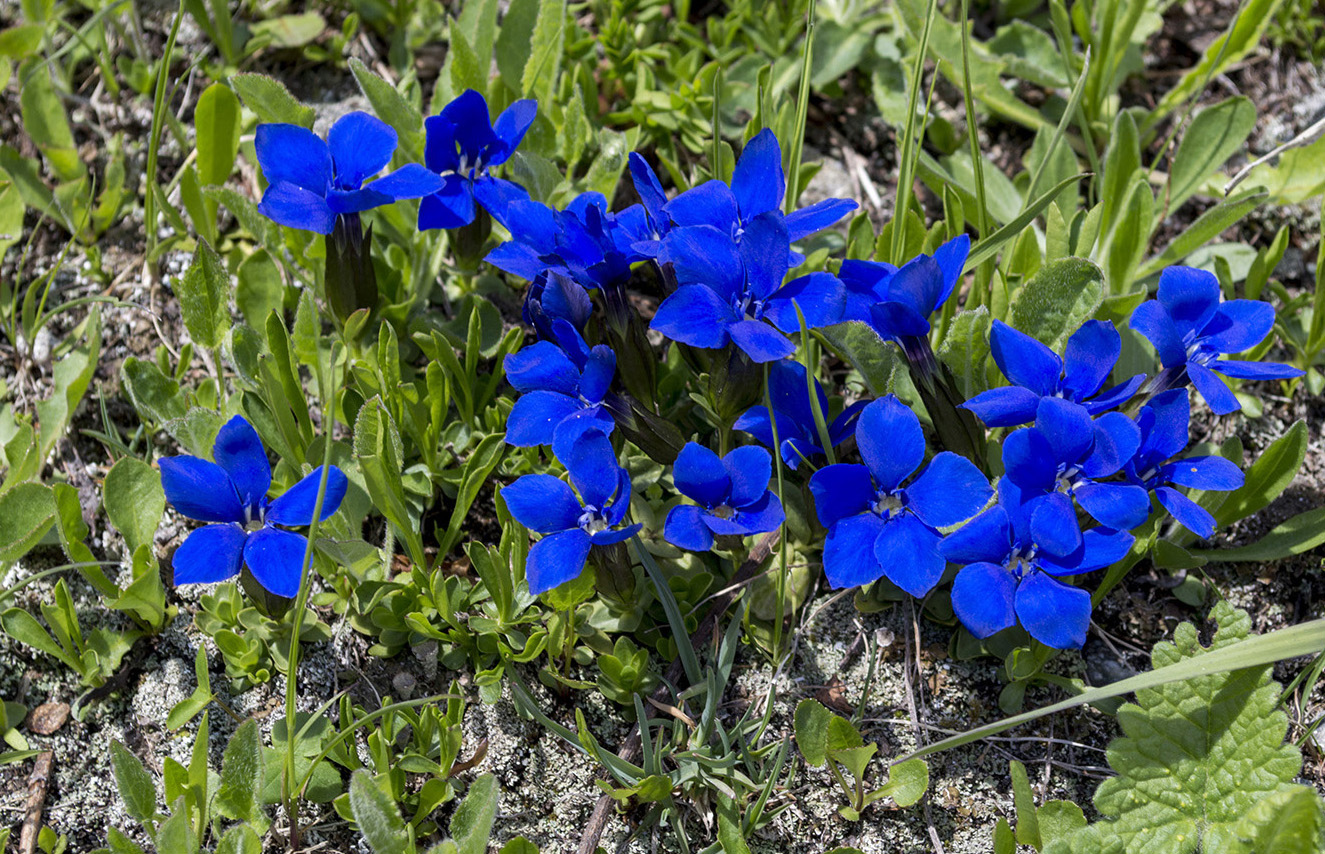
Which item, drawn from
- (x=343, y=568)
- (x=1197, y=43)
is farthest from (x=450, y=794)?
(x=1197, y=43)

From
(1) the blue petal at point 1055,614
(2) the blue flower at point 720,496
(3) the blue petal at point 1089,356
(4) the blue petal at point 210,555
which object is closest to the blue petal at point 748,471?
(2) the blue flower at point 720,496

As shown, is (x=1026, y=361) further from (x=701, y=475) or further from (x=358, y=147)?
(x=358, y=147)

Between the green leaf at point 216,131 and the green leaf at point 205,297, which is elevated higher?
the green leaf at point 216,131

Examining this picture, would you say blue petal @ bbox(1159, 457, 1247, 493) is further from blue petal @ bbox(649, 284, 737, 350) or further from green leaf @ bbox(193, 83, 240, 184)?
green leaf @ bbox(193, 83, 240, 184)

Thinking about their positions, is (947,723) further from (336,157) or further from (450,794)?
(336,157)

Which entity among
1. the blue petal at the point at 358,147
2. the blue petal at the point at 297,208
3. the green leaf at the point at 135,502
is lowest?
the green leaf at the point at 135,502

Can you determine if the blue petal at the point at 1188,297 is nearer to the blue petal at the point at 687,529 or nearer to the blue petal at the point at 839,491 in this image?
the blue petal at the point at 839,491

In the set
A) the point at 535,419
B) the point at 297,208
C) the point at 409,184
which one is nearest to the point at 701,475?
the point at 535,419
